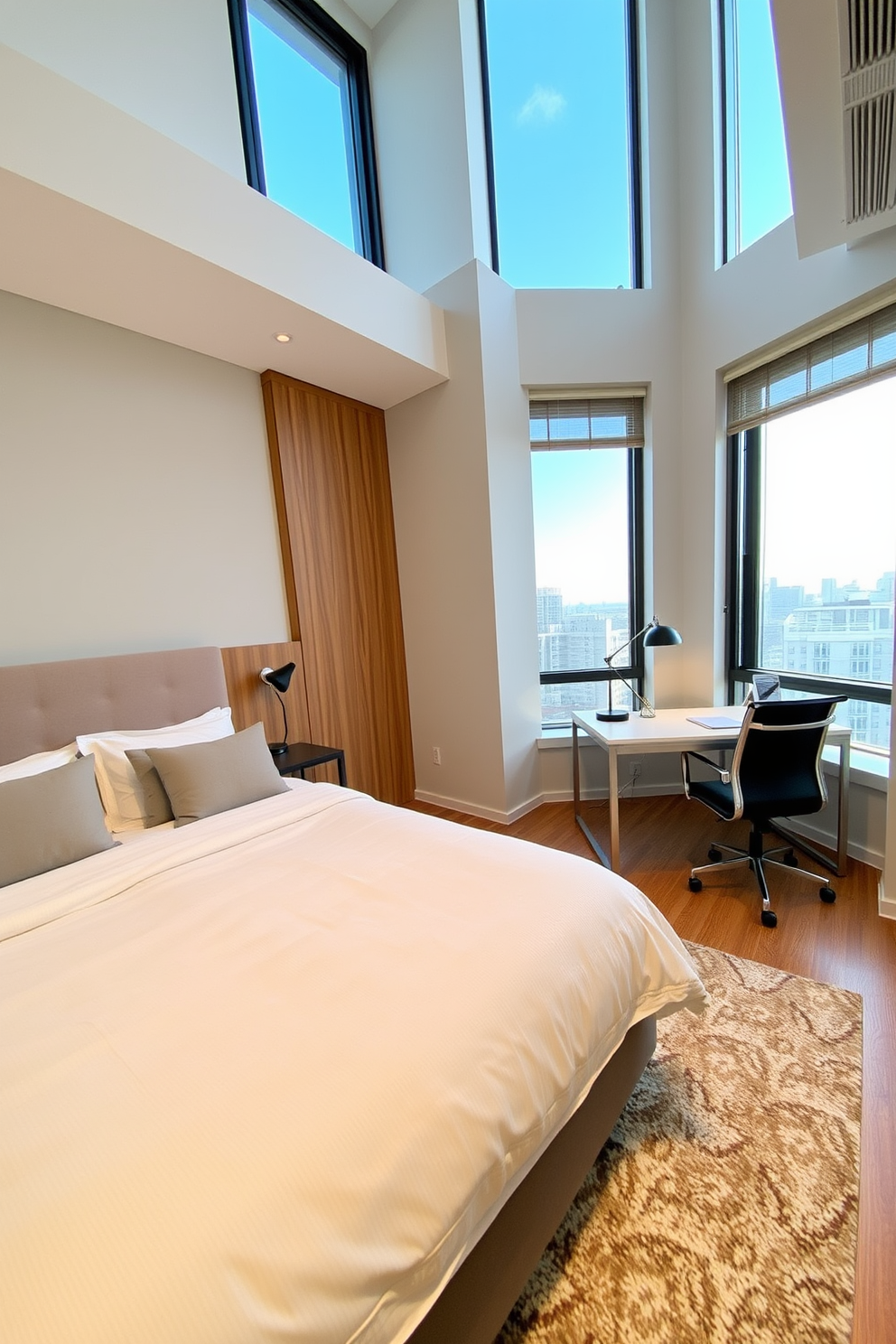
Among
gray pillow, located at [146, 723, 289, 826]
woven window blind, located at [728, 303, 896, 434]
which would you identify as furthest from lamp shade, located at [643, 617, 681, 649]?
gray pillow, located at [146, 723, 289, 826]

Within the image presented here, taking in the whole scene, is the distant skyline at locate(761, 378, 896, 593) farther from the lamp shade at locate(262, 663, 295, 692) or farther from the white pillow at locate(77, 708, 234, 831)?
the white pillow at locate(77, 708, 234, 831)

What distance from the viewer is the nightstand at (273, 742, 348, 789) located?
2.51 m

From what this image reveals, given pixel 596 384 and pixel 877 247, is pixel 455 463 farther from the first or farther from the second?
pixel 877 247

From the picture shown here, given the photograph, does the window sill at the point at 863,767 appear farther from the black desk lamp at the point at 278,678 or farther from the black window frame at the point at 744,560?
the black desk lamp at the point at 278,678

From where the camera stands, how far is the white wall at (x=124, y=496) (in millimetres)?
2049

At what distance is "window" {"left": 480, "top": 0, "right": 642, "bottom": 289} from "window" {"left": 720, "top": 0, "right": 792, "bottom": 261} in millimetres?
484

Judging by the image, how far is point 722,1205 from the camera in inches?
45.3

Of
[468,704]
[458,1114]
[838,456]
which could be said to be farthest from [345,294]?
[458,1114]

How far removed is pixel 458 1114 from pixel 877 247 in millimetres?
3292

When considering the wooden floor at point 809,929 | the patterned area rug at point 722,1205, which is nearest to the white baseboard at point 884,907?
the wooden floor at point 809,929

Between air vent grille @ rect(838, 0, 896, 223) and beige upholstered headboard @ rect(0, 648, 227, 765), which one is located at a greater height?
air vent grille @ rect(838, 0, 896, 223)

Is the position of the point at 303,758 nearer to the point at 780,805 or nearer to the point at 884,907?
the point at 780,805

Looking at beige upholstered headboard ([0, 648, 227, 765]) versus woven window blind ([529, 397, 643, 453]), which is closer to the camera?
beige upholstered headboard ([0, 648, 227, 765])

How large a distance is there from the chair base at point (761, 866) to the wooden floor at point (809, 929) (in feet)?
0.12
